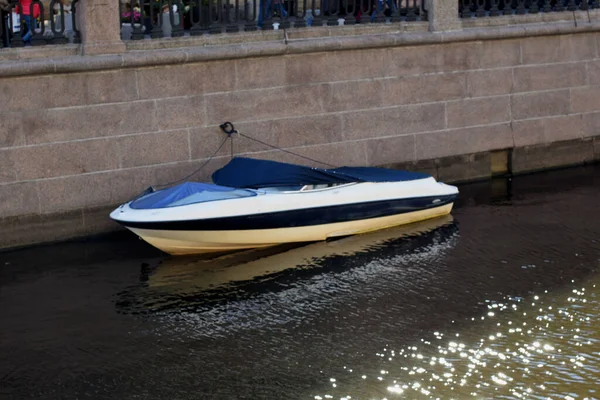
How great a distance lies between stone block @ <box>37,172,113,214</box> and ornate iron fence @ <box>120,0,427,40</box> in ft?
5.61

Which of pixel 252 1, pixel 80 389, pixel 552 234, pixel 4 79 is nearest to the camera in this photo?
pixel 80 389

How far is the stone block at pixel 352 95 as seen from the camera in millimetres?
14281

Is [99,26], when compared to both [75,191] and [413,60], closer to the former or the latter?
[75,191]

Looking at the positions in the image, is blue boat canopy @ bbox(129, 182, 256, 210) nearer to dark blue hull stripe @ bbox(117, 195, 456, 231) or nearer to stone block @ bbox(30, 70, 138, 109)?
dark blue hull stripe @ bbox(117, 195, 456, 231)

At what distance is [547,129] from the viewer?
16.3 m

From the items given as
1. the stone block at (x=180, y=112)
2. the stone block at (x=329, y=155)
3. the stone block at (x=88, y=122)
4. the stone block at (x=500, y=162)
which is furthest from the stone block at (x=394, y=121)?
the stone block at (x=88, y=122)

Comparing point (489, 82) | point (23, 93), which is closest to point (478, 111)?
point (489, 82)

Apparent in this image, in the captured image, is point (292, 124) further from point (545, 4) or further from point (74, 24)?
point (545, 4)

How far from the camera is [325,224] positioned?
12.8 metres

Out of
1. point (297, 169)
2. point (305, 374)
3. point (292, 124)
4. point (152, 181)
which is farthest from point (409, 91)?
point (305, 374)

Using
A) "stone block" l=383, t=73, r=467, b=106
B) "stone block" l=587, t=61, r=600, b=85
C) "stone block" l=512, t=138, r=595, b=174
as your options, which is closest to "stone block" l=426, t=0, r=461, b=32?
"stone block" l=383, t=73, r=467, b=106

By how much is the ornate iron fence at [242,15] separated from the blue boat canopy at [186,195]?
77.9 inches

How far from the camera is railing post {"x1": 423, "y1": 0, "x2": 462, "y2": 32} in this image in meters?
15.1

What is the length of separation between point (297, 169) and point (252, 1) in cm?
243
